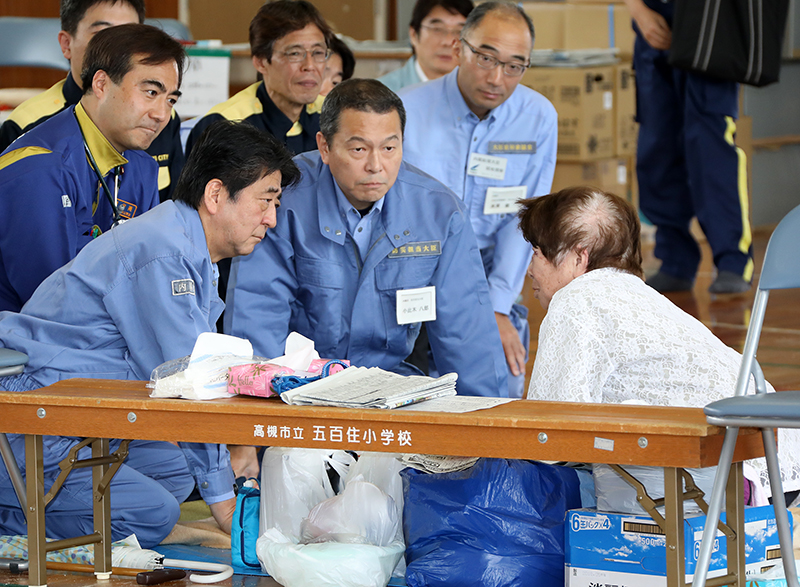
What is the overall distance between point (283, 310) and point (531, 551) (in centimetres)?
119

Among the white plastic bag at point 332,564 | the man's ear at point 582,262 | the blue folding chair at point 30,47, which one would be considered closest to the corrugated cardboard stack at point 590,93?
the blue folding chair at point 30,47

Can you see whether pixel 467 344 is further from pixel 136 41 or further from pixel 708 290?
pixel 708 290

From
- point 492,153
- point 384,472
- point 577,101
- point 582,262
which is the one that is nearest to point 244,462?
point 384,472

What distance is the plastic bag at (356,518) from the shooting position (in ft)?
7.82

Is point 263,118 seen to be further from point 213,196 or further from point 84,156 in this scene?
point 213,196

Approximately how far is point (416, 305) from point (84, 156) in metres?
1.03

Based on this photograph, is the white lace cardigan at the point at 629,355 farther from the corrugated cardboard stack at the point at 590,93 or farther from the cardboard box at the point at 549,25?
the cardboard box at the point at 549,25

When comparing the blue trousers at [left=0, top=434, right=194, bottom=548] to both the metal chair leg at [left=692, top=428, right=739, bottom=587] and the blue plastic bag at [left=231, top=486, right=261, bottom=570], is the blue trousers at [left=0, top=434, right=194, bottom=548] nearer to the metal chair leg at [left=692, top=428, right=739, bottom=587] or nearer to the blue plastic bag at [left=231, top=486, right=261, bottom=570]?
the blue plastic bag at [left=231, top=486, right=261, bottom=570]

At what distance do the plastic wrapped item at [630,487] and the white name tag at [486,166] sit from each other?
1976 millimetres

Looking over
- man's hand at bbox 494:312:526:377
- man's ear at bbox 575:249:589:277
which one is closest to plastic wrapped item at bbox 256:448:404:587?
man's ear at bbox 575:249:589:277

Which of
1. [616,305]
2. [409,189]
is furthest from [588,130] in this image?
[616,305]

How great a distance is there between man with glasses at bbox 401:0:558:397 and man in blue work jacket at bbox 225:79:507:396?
0.76 metres

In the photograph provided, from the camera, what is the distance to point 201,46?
598 cm

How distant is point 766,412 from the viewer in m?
1.73
